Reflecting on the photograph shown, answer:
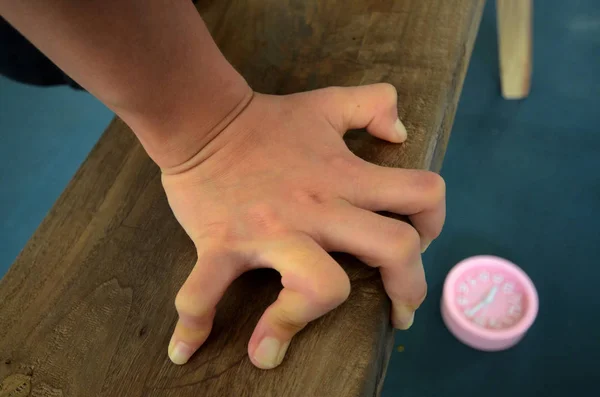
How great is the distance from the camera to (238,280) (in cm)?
34

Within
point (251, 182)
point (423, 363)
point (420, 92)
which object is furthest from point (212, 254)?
point (423, 363)

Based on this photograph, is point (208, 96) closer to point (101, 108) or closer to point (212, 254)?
point (212, 254)

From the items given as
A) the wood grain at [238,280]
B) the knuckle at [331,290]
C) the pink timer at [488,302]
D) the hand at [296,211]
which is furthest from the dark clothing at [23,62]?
the pink timer at [488,302]

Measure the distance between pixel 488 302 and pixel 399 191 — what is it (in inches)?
22.0

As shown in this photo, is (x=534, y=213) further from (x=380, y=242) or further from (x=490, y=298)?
(x=380, y=242)

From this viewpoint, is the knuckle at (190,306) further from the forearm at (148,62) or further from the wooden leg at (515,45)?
the wooden leg at (515,45)

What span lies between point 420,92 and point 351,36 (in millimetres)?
92

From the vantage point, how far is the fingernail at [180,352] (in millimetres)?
316

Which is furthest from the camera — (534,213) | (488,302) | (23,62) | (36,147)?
(36,147)

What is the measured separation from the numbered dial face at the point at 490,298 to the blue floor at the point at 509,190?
0.17 ft

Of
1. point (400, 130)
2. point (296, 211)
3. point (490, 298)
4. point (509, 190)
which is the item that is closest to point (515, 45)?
point (509, 190)

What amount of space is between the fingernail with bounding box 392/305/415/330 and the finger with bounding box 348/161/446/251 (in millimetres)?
64

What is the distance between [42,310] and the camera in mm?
369

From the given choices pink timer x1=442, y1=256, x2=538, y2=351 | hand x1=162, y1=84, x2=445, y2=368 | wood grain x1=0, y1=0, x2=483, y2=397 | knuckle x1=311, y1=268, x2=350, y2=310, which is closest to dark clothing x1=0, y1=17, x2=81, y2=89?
wood grain x1=0, y1=0, x2=483, y2=397
